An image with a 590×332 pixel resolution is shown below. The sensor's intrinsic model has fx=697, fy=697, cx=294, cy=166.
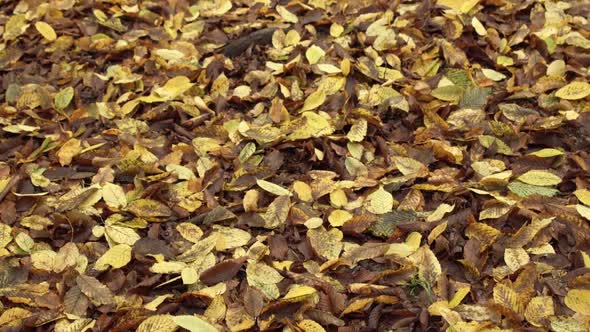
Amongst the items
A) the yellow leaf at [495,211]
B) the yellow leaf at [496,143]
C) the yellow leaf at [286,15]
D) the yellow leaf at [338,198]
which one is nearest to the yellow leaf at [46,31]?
the yellow leaf at [286,15]

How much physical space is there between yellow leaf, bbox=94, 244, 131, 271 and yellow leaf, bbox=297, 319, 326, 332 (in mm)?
606

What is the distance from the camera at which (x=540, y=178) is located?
2.41 meters

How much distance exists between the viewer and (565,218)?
2.26 m

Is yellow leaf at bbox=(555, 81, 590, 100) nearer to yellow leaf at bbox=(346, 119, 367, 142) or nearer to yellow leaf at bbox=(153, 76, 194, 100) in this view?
yellow leaf at bbox=(346, 119, 367, 142)

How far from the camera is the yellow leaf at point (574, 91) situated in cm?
271

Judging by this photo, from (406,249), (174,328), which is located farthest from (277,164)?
(174,328)

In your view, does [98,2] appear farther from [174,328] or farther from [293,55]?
[174,328]

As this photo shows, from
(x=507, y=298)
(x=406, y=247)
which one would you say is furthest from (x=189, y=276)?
(x=507, y=298)

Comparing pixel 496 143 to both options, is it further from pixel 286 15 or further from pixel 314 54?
pixel 286 15

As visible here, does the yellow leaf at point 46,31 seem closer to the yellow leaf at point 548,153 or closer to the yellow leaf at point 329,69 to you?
the yellow leaf at point 329,69

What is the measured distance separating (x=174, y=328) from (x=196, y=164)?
29.0 inches

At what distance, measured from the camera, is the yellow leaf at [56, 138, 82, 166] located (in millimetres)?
2594

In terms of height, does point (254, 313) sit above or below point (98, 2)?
below

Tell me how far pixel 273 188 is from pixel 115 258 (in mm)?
579
